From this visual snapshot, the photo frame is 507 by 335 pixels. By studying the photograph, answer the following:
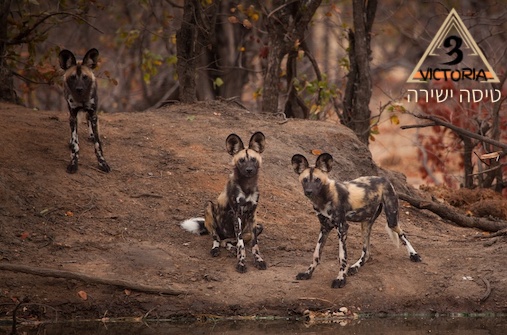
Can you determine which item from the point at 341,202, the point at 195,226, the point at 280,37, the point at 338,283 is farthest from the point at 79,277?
the point at 280,37

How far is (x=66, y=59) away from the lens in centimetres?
959

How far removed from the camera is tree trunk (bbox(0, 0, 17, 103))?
11.6 metres

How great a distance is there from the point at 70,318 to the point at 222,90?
8.18m

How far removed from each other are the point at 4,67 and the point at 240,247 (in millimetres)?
4788

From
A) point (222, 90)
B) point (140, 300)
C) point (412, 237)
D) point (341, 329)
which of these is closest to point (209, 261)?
→ point (140, 300)

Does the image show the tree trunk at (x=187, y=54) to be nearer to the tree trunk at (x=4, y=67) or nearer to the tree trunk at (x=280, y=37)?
the tree trunk at (x=280, y=37)

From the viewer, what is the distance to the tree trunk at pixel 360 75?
13180mm

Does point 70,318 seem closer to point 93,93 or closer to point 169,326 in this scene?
point 169,326

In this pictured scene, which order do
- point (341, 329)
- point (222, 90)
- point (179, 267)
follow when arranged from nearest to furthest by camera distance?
point (341, 329)
point (179, 267)
point (222, 90)

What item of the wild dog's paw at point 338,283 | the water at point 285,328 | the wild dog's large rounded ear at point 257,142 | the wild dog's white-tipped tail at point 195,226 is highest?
the wild dog's large rounded ear at point 257,142

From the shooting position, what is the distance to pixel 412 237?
984cm

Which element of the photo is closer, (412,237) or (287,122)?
(412,237)

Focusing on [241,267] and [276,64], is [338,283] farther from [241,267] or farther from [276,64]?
[276,64]

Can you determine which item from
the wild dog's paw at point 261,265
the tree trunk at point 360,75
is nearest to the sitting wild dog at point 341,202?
the wild dog's paw at point 261,265
